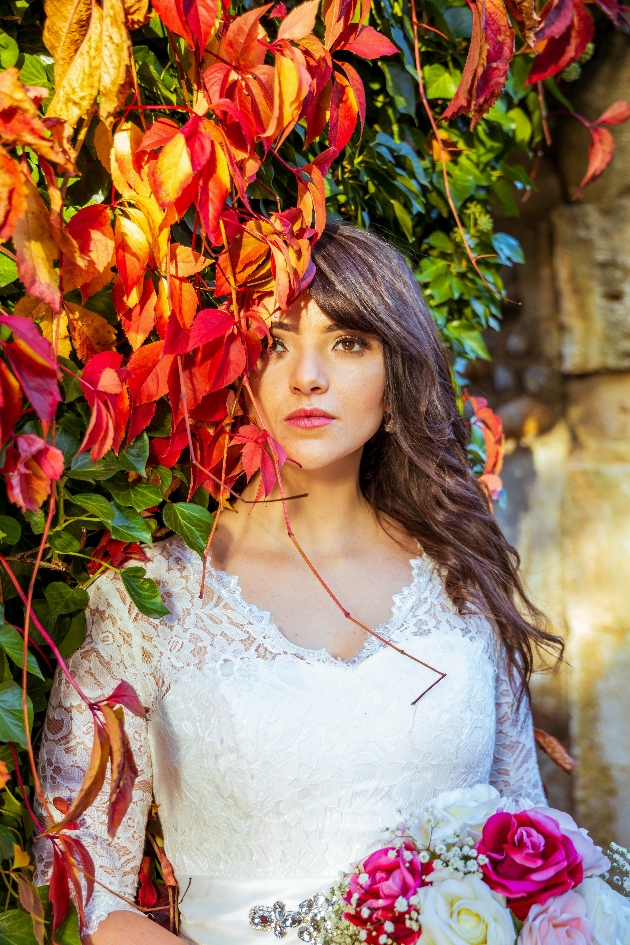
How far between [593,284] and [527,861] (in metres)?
1.38

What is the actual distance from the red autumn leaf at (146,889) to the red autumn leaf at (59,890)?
334mm

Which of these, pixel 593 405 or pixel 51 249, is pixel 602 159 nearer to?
pixel 593 405

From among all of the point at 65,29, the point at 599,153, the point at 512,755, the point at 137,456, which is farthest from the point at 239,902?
the point at 599,153

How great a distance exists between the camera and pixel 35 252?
2.50ft

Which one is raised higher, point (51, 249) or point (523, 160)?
point (523, 160)

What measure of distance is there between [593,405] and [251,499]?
930 mm

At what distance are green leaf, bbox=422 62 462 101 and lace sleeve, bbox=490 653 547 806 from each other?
1.05 metres

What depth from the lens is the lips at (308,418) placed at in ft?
4.28

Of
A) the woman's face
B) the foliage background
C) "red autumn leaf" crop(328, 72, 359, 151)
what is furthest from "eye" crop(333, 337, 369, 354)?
"red autumn leaf" crop(328, 72, 359, 151)

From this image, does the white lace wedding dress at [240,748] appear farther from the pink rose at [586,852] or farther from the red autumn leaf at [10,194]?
the red autumn leaf at [10,194]

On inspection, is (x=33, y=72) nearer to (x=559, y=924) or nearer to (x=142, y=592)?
(x=142, y=592)

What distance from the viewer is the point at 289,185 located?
1.36 meters

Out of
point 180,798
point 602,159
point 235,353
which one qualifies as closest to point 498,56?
point 235,353

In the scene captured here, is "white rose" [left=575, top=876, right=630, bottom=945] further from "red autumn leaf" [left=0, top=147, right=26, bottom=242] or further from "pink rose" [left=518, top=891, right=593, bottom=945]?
"red autumn leaf" [left=0, top=147, right=26, bottom=242]
